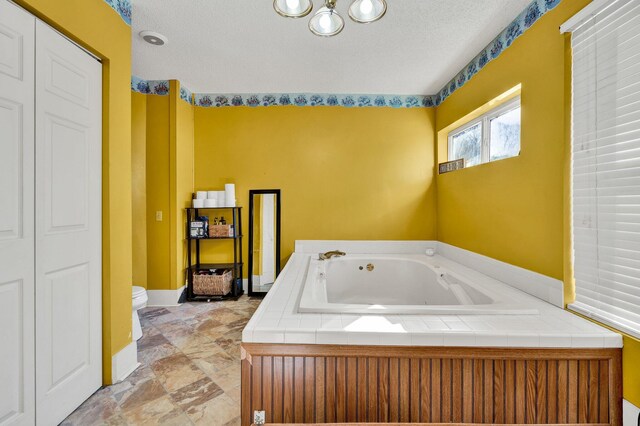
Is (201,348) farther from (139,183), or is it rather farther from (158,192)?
(139,183)

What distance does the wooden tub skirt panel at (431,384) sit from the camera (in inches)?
44.3

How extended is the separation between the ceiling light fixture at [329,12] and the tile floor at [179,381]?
1969mm

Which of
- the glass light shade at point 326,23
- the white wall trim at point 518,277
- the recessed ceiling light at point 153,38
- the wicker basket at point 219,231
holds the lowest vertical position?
the white wall trim at point 518,277

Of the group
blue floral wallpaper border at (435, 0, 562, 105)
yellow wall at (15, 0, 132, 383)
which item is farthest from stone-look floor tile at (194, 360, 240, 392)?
blue floral wallpaper border at (435, 0, 562, 105)

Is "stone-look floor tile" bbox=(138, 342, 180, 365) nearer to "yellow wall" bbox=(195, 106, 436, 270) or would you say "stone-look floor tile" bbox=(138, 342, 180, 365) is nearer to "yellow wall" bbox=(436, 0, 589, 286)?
"yellow wall" bbox=(195, 106, 436, 270)

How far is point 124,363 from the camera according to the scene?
1.75 m

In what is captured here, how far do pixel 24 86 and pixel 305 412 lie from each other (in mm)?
1875

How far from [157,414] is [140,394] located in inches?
9.3

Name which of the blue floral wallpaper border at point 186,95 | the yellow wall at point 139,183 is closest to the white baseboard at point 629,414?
the yellow wall at point 139,183

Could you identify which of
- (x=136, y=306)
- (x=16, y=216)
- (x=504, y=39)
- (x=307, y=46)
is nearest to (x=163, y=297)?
(x=136, y=306)

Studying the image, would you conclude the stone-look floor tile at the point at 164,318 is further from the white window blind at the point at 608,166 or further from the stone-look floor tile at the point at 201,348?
the white window blind at the point at 608,166

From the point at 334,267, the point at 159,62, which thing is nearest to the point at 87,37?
the point at 159,62

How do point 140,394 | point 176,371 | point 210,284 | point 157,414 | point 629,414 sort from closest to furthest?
point 629,414, point 157,414, point 140,394, point 176,371, point 210,284

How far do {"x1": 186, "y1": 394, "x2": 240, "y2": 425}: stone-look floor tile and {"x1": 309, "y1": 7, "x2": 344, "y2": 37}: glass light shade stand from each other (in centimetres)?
196
